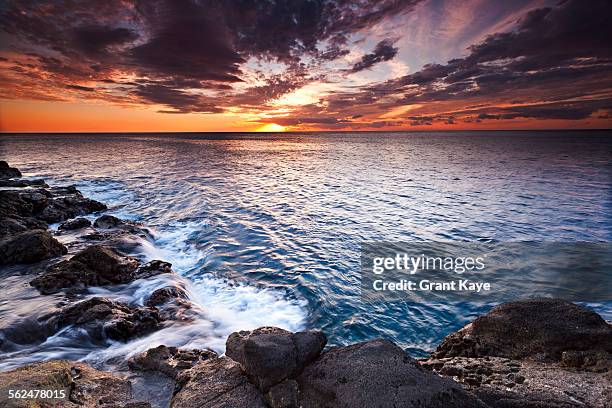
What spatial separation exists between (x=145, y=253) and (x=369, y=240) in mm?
12206

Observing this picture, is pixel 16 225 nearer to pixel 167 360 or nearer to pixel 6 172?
pixel 167 360

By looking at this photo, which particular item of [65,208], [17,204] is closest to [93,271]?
[17,204]

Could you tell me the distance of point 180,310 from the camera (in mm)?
10188

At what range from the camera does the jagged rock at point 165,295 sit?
34.9ft

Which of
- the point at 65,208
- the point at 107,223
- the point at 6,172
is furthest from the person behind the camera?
the point at 6,172

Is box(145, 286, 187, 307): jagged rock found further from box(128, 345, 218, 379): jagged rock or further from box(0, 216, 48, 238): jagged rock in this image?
box(0, 216, 48, 238): jagged rock

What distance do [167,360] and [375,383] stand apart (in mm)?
4980

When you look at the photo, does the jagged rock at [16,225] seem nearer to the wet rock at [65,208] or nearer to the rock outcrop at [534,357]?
the wet rock at [65,208]

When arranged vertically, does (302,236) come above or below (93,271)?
Result: below

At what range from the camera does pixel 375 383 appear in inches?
177

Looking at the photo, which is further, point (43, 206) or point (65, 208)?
point (65, 208)

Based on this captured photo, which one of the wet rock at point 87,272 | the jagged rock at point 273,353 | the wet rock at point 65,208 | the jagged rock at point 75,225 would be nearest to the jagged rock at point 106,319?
the wet rock at point 87,272

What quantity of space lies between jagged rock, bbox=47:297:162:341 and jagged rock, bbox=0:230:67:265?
5.46m

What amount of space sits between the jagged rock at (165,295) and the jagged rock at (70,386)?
4091mm
